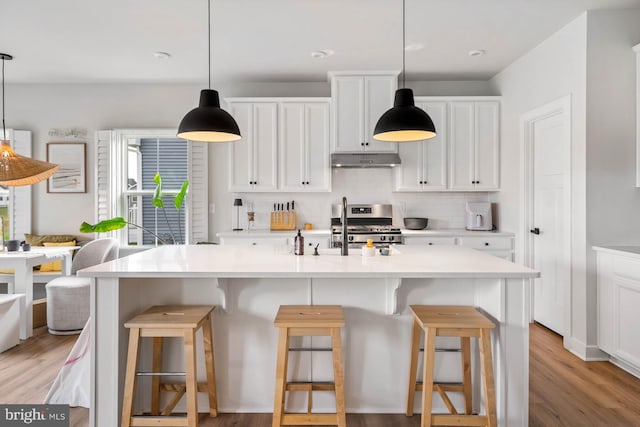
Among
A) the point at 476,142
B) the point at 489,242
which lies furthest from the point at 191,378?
the point at 476,142

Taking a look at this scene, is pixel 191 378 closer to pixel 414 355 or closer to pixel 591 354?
pixel 414 355

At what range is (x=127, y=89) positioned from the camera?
507cm

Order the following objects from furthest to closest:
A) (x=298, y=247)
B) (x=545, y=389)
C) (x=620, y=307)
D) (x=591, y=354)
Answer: (x=591, y=354)
(x=620, y=307)
(x=545, y=389)
(x=298, y=247)

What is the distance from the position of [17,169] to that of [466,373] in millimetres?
4059

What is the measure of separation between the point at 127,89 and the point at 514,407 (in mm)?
5206

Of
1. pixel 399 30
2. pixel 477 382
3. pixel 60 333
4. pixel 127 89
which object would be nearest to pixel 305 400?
pixel 477 382

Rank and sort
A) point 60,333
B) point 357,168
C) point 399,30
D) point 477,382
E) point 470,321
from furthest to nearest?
1. point 357,168
2. point 60,333
3. point 399,30
4. point 477,382
5. point 470,321

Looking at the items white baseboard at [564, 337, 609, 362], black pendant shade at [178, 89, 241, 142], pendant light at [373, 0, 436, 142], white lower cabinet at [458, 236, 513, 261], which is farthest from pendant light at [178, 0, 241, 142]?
white baseboard at [564, 337, 609, 362]

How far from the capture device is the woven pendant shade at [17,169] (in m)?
3.63

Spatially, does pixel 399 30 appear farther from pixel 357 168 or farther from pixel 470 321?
pixel 470 321

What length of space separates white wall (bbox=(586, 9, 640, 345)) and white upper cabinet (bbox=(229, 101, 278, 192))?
3044mm

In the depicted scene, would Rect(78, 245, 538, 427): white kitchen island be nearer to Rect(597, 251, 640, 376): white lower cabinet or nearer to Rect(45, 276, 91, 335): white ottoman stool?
Rect(597, 251, 640, 376): white lower cabinet

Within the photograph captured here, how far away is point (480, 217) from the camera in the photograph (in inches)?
186

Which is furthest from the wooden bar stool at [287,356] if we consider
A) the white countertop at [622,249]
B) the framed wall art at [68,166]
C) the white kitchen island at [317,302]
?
the framed wall art at [68,166]
